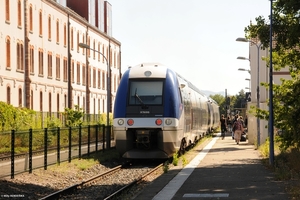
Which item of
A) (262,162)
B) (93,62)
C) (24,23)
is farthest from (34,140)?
(93,62)

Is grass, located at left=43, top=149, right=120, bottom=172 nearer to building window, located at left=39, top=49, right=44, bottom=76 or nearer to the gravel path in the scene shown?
the gravel path

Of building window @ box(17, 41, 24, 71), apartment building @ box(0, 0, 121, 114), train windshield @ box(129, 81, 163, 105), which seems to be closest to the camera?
train windshield @ box(129, 81, 163, 105)

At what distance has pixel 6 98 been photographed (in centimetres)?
4969

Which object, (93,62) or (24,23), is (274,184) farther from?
(93,62)

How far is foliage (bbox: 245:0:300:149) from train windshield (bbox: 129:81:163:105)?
3817 millimetres

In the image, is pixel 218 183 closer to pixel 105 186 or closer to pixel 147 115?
pixel 105 186

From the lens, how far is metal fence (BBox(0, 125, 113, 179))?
2018cm

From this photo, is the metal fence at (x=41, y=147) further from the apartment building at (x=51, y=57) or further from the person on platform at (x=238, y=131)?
the person on platform at (x=238, y=131)

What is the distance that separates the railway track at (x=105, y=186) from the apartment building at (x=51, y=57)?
15782 millimetres

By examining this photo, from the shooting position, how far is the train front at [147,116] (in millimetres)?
25719

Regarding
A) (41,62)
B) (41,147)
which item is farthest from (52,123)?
(41,147)

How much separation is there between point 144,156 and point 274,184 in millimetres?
8426

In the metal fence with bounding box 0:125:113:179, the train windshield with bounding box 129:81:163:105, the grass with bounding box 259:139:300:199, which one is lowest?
the grass with bounding box 259:139:300:199

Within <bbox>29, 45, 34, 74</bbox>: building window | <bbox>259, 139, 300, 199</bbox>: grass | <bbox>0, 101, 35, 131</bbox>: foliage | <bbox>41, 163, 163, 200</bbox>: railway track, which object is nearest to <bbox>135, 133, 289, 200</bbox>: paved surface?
<bbox>259, 139, 300, 199</bbox>: grass
